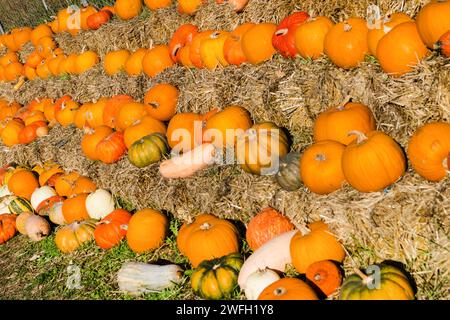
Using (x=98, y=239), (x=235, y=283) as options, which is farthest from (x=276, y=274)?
(x=98, y=239)

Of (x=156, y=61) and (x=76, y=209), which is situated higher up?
(x=156, y=61)

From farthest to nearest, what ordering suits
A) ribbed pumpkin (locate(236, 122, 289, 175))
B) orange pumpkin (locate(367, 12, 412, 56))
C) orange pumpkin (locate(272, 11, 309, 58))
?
1. orange pumpkin (locate(272, 11, 309, 58))
2. ribbed pumpkin (locate(236, 122, 289, 175))
3. orange pumpkin (locate(367, 12, 412, 56))

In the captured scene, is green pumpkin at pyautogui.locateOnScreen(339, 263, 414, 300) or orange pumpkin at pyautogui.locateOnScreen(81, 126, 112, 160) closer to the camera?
green pumpkin at pyautogui.locateOnScreen(339, 263, 414, 300)

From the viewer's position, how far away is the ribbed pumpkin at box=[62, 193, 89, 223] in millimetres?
7008

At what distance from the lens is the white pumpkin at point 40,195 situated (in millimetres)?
8055

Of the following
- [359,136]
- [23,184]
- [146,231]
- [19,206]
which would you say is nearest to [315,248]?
[359,136]

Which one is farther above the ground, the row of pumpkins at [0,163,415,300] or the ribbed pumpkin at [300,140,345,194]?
the ribbed pumpkin at [300,140,345,194]

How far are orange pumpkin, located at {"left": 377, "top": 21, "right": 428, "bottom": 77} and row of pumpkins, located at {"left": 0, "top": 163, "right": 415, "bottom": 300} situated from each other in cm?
150

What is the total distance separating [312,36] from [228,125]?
132 cm

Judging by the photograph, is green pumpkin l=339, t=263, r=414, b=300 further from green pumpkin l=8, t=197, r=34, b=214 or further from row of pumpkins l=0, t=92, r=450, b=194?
green pumpkin l=8, t=197, r=34, b=214

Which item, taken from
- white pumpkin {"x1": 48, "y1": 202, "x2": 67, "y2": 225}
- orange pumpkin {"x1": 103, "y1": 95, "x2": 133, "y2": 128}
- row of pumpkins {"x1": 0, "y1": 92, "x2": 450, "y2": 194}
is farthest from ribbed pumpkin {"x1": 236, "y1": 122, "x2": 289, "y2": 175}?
white pumpkin {"x1": 48, "y1": 202, "x2": 67, "y2": 225}

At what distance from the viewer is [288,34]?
18.6ft

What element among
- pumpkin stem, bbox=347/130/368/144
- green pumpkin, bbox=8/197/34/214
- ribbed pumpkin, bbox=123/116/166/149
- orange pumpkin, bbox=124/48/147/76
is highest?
orange pumpkin, bbox=124/48/147/76

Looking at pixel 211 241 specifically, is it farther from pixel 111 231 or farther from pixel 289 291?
pixel 111 231
